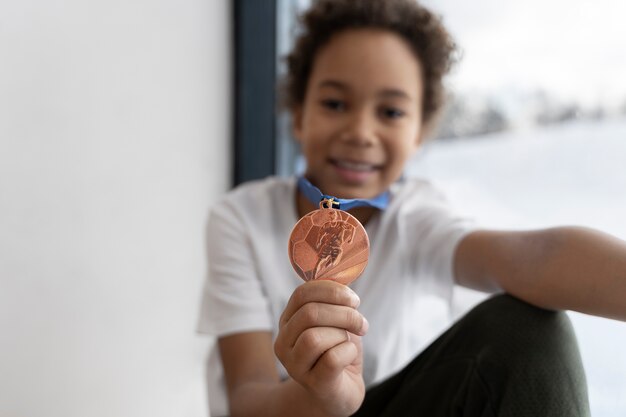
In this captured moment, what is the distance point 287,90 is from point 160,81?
21 centimetres

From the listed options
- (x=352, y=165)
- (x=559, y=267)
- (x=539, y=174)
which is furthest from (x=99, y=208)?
(x=539, y=174)

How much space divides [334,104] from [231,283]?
0.26 m

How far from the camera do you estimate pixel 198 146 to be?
3.53 feet

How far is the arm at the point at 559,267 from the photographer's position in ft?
1.89

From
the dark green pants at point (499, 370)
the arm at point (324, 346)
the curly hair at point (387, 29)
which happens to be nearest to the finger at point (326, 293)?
the arm at point (324, 346)

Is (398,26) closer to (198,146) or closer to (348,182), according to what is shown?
(348,182)

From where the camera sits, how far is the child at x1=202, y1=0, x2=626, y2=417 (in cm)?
55

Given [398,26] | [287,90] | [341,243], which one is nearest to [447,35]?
[398,26]

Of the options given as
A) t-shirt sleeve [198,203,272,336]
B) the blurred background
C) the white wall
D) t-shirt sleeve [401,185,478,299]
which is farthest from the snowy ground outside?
the white wall

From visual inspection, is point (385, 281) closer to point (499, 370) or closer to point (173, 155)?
point (499, 370)

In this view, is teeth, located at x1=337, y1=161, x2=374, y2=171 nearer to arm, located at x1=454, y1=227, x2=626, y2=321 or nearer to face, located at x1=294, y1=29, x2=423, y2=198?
face, located at x1=294, y1=29, x2=423, y2=198

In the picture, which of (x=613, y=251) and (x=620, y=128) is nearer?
(x=613, y=251)

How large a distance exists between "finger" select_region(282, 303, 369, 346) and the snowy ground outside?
553 mm

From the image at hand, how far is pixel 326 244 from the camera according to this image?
45cm
